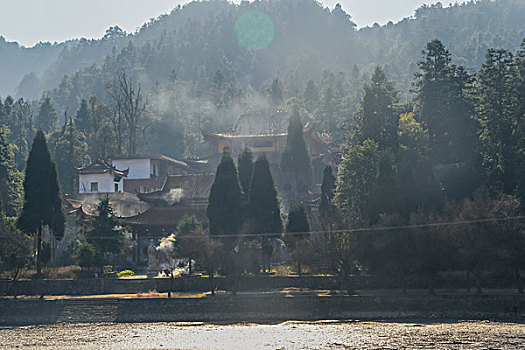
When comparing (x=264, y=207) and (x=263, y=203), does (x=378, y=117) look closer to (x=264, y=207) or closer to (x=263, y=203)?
(x=263, y=203)

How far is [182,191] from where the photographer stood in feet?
177

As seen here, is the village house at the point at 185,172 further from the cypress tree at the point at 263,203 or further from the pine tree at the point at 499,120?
the pine tree at the point at 499,120

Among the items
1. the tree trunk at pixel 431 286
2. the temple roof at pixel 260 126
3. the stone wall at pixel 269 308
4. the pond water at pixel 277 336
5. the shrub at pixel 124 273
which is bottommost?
the pond water at pixel 277 336

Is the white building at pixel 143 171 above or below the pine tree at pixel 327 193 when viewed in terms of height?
above

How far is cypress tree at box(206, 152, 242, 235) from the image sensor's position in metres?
40.5

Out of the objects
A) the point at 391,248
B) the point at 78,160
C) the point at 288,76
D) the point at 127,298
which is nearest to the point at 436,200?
the point at 391,248

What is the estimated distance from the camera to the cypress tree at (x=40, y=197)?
41656 millimetres

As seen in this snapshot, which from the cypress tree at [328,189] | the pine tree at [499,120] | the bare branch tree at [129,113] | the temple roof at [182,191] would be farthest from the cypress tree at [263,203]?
the bare branch tree at [129,113]

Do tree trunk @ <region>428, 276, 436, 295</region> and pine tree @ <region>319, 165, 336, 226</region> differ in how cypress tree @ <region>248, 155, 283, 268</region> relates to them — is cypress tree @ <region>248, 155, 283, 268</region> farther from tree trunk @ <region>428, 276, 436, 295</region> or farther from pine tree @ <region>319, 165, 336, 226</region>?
tree trunk @ <region>428, 276, 436, 295</region>

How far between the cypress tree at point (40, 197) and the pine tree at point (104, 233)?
2.27 metres

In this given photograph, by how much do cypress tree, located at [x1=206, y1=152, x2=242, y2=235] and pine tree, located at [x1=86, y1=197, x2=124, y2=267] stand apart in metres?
7.38

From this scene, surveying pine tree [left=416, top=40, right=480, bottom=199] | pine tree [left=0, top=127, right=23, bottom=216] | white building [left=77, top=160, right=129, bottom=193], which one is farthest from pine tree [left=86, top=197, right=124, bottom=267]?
white building [left=77, top=160, right=129, bottom=193]

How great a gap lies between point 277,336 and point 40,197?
19652 millimetres

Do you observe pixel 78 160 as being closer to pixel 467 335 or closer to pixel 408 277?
pixel 408 277
